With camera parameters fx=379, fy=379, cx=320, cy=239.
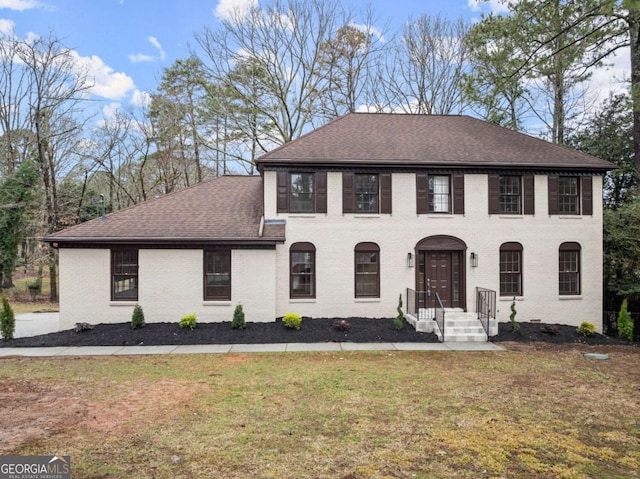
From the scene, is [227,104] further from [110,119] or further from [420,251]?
[420,251]

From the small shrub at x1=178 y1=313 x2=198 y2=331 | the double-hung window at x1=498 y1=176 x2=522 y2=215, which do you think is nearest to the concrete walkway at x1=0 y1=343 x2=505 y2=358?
the small shrub at x1=178 y1=313 x2=198 y2=331

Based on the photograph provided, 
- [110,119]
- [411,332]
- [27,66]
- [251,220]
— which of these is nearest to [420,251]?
[411,332]

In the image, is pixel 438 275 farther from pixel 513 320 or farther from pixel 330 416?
pixel 330 416

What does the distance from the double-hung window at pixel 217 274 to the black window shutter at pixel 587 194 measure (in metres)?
13.7

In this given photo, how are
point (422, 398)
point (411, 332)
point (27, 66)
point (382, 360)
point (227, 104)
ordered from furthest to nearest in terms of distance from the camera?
1. point (227, 104)
2. point (27, 66)
3. point (411, 332)
4. point (382, 360)
5. point (422, 398)

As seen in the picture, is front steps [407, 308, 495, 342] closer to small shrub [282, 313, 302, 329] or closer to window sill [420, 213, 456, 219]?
window sill [420, 213, 456, 219]

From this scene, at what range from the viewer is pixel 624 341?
43.1ft

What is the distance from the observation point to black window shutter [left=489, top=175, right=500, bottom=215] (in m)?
14.5

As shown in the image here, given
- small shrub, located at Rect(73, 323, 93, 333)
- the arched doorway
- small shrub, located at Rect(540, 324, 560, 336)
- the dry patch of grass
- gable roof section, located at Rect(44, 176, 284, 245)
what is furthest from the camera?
the arched doorway

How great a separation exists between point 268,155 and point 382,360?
8254mm

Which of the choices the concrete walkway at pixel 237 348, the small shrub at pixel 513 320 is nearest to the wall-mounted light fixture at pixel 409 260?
the concrete walkway at pixel 237 348

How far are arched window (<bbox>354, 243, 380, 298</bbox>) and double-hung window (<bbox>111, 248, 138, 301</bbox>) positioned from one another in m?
8.07

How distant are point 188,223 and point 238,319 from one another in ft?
13.6

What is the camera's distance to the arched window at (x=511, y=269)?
47.5ft
